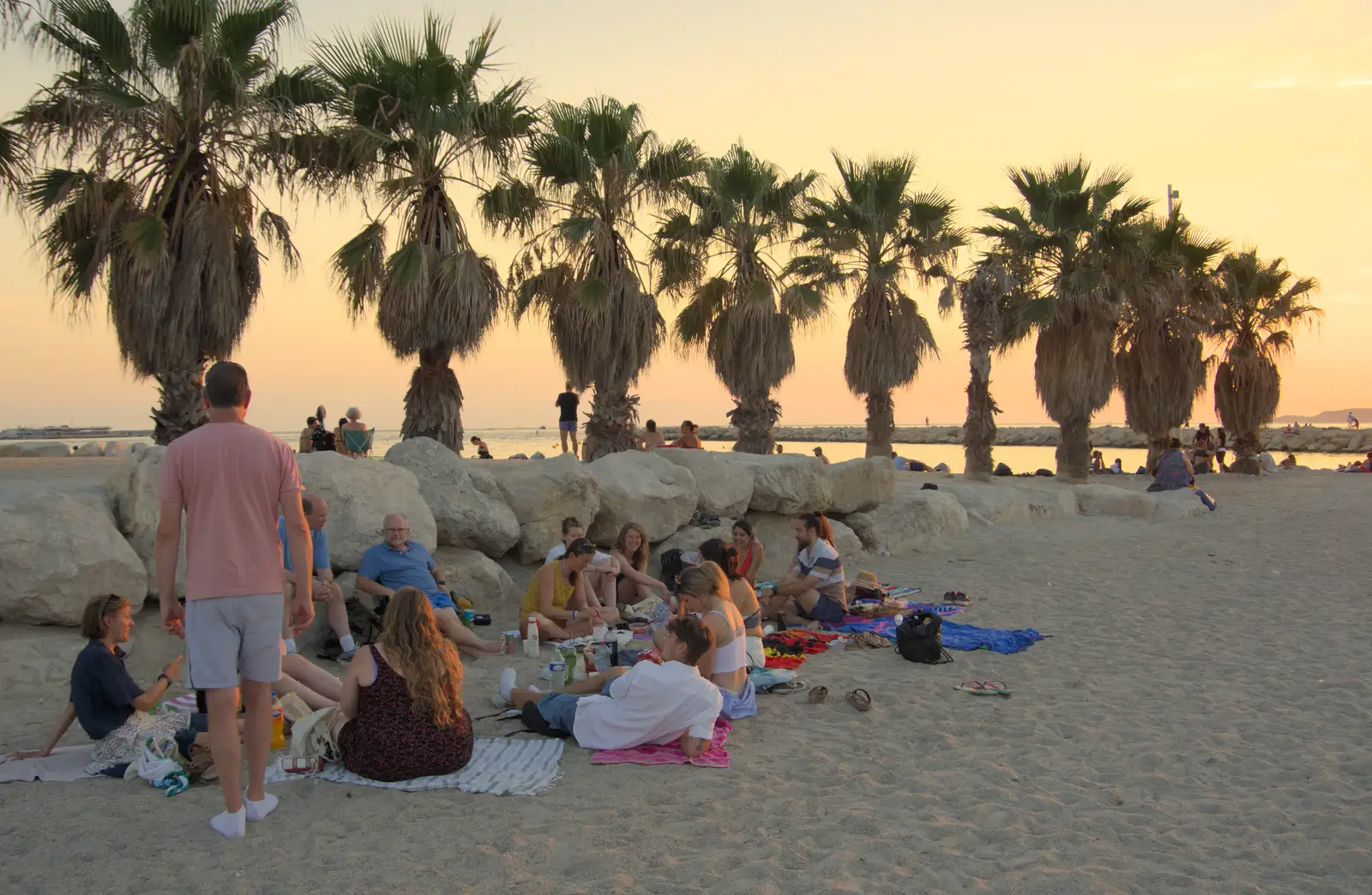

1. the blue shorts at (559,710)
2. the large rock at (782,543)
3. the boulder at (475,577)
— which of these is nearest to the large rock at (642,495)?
the large rock at (782,543)

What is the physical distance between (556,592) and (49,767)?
160 inches

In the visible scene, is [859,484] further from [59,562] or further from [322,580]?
[59,562]

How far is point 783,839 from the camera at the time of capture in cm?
422

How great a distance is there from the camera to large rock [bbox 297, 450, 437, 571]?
28.0 ft

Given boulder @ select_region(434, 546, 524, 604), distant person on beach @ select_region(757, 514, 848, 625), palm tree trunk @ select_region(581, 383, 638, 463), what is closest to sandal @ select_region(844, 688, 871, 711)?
distant person on beach @ select_region(757, 514, 848, 625)

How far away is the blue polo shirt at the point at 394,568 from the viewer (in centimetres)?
794

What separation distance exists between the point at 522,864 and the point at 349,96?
11630mm

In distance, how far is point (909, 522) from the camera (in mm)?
14328

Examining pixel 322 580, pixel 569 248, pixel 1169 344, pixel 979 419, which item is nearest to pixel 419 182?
pixel 569 248

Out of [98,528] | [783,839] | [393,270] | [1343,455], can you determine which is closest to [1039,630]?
[783,839]

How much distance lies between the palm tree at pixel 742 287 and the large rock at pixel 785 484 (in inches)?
197

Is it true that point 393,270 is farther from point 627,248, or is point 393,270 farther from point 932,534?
point 932,534

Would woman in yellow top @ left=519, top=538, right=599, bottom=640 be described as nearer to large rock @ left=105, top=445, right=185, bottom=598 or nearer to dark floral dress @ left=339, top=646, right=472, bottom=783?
large rock @ left=105, top=445, right=185, bottom=598

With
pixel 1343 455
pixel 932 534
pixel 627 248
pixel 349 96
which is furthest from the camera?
pixel 1343 455
